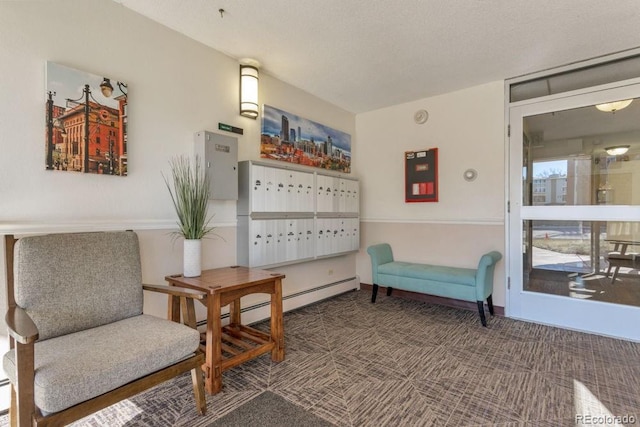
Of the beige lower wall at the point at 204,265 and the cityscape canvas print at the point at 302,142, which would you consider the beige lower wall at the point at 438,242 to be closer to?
the beige lower wall at the point at 204,265

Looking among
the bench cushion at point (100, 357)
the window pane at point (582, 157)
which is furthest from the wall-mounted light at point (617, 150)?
the bench cushion at point (100, 357)

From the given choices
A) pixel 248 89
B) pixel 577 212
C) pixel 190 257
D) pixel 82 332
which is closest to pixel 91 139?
pixel 190 257

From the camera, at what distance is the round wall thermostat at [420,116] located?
12.9ft

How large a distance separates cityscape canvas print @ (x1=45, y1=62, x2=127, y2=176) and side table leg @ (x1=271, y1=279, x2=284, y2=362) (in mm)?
1393

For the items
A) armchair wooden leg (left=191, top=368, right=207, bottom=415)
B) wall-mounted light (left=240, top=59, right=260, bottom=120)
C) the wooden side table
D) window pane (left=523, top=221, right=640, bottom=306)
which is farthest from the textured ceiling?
armchair wooden leg (left=191, top=368, right=207, bottom=415)

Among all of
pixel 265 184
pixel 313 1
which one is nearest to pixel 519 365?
pixel 265 184

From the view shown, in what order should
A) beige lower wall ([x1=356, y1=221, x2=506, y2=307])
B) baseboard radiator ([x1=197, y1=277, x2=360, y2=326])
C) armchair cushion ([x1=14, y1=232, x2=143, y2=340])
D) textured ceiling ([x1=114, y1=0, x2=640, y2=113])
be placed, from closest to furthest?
1. armchair cushion ([x1=14, y1=232, x2=143, y2=340])
2. textured ceiling ([x1=114, y1=0, x2=640, y2=113])
3. baseboard radiator ([x1=197, y1=277, x2=360, y2=326])
4. beige lower wall ([x1=356, y1=221, x2=506, y2=307])

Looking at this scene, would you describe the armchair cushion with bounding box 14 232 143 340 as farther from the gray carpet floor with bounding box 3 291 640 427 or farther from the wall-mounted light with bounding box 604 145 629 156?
the wall-mounted light with bounding box 604 145 629 156

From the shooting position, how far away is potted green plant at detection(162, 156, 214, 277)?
230cm

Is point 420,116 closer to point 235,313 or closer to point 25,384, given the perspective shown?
point 235,313

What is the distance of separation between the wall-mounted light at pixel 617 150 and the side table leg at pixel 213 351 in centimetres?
367

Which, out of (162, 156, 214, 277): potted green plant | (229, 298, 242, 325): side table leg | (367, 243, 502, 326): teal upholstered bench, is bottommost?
(229, 298, 242, 325): side table leg

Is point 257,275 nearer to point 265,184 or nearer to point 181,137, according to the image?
point 265,184

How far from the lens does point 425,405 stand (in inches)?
72.3
